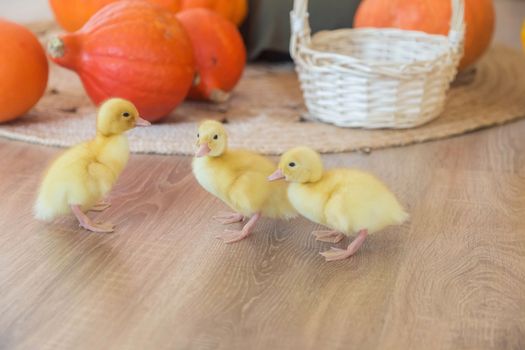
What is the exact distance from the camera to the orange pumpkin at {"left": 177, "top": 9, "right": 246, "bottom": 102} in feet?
5.07

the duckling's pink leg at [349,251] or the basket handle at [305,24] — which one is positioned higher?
the basket handle at [305,24]

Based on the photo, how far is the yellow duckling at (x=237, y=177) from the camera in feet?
3.14

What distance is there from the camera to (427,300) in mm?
850

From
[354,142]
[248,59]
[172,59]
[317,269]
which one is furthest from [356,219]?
[248,59]

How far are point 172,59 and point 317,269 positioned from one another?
2.03 feet

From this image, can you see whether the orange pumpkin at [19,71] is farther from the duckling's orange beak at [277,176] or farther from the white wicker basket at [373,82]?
the duckling's orange beak at [277,176]

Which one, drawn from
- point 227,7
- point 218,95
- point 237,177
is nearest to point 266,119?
point 218,95

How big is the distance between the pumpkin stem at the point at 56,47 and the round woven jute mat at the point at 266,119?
150 millimetres

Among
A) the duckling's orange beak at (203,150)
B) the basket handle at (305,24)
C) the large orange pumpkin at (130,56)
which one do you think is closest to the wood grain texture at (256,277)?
the duckling's orange beak at (203,150)

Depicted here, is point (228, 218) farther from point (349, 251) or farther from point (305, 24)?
point (305, 24)

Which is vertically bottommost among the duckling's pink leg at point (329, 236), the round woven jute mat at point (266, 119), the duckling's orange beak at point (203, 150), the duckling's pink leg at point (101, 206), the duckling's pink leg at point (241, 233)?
the round woven jute mat at point (266, 119)

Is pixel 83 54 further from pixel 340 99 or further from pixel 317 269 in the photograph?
pixel 317 269

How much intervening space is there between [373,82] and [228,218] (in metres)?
0.44

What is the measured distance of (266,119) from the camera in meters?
1.49
